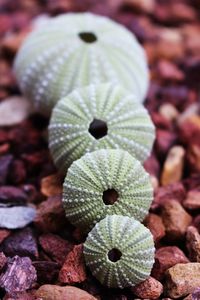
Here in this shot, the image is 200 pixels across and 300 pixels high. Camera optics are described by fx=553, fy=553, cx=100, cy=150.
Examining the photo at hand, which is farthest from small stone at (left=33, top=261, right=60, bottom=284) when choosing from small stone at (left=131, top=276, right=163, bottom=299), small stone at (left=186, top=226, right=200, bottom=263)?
small stone at (left=186, top=226, right=200, bottom=263)

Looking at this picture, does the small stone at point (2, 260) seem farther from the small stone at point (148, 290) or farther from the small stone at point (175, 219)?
the small stone at point (175, 219)

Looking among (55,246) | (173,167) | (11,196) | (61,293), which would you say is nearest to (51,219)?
(55,246)

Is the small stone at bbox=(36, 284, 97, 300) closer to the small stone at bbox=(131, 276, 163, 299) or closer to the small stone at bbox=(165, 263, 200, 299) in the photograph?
the small stone at bbox=(131, 276, 163, 299)

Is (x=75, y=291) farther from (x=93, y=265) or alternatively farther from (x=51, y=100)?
(x=51, y=100)

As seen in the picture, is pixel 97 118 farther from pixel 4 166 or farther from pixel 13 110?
pixel 13 110

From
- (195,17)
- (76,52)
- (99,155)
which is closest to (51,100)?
(76,52)

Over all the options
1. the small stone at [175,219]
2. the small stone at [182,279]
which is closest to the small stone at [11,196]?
the small stone at [175,219]
